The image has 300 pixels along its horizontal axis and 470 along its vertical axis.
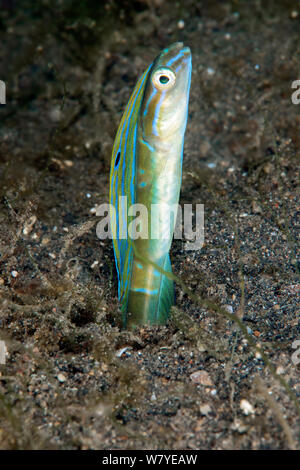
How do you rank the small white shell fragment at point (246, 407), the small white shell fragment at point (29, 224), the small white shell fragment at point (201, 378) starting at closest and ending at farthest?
the small white shell fragment at point (246, 407) → the small white shell fragment at point (201, 378) → the small white shell fragment at point (29, 224)

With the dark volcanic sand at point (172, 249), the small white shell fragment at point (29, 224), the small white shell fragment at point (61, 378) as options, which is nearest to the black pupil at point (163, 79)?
the dark volcanic sand at point (172, 249)

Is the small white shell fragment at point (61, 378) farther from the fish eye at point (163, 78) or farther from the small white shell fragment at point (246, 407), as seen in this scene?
the fish eye at point (163, 78)

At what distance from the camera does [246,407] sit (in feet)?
7.64

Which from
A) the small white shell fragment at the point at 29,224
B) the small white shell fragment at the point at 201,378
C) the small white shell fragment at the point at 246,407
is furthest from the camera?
the small white shell fragment at the point at 29,224

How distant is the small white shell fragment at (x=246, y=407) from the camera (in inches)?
90.7

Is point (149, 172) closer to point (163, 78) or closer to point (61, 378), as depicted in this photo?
point (163, 78)

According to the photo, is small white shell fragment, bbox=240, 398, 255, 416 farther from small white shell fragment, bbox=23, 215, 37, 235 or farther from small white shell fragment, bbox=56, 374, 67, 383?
small white shell fragment, bbox=23, 215, 37, 235

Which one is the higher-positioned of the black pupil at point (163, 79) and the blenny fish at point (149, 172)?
the black pupil at point (163, 79)

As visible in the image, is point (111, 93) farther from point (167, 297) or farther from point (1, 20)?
point (167, 297)

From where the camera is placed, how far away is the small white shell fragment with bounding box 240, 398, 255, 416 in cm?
230

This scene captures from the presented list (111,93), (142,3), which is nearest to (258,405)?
(111,93)

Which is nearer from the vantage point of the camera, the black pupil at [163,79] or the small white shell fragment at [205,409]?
the small white shell fragment at [205,409]

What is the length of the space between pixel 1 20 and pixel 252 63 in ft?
12.8

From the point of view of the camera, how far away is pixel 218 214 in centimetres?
368
